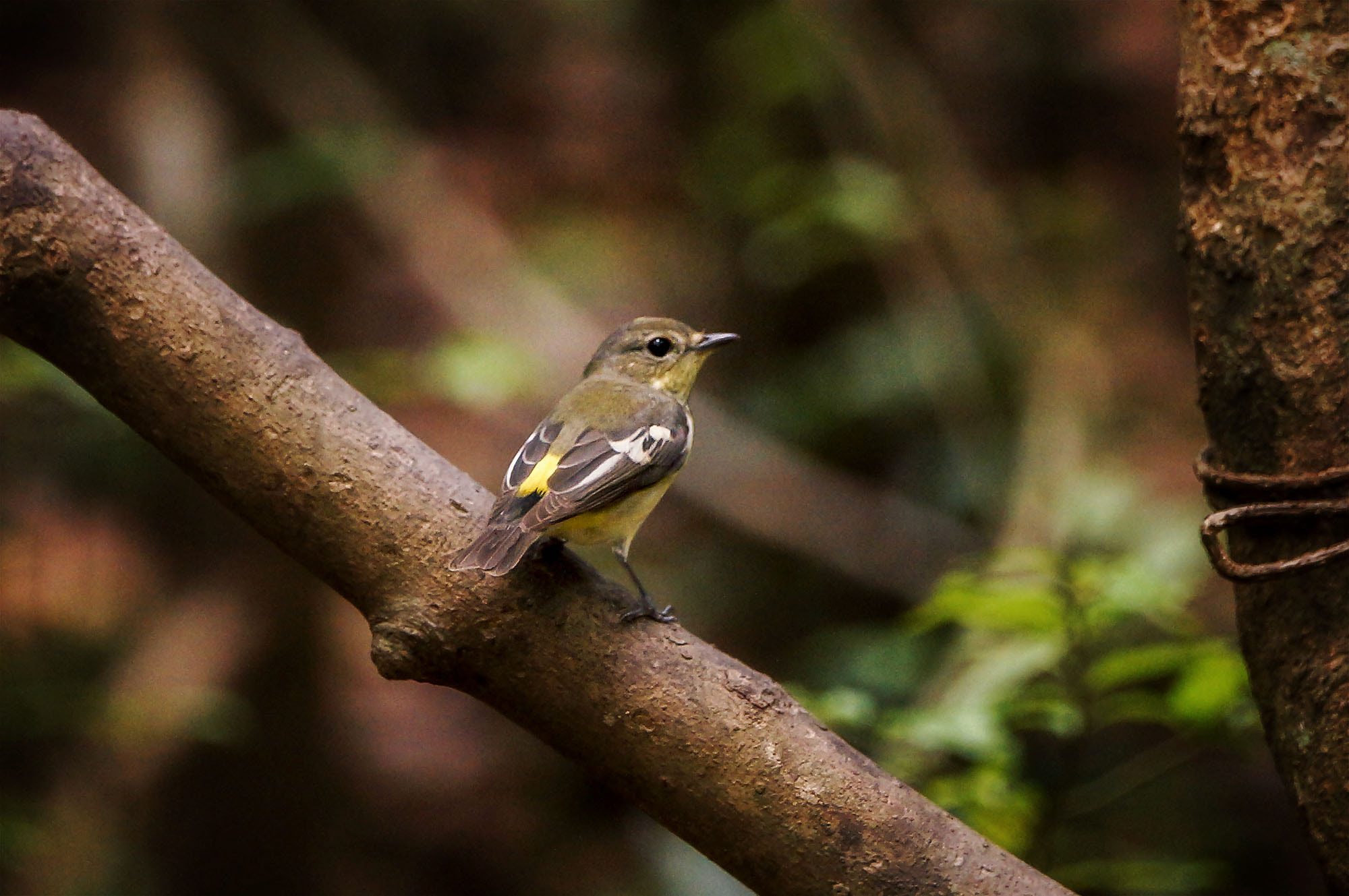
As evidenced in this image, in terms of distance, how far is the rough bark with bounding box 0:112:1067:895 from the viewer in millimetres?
1784

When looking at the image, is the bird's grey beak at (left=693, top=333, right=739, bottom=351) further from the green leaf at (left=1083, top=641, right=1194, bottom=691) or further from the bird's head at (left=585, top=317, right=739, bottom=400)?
the green leaf at (left=1083, top=641, right=1194, bottom=691)

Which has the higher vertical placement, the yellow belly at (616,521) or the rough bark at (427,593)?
the yellow belly at (616,521)

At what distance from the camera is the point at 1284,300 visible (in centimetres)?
177

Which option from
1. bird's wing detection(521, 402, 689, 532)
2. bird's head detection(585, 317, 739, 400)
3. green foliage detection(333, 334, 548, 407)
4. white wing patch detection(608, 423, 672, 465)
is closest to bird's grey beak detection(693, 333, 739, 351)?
bird's head detection(585, 317, 739, 400)

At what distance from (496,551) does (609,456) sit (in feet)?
2.71

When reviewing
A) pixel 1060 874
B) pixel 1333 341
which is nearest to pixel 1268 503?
pixel 1333 341

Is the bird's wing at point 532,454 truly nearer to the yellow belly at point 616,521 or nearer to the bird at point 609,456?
the bird at point 609,456

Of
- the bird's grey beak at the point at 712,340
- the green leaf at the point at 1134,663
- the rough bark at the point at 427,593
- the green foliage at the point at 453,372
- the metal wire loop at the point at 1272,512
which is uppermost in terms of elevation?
the bird's grey beak at the point at 712,340

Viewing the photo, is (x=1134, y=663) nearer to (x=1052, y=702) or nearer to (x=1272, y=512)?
(x=1052, y=702)

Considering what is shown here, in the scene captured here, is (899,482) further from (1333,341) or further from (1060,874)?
(1333,341)

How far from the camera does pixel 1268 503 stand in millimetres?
1786

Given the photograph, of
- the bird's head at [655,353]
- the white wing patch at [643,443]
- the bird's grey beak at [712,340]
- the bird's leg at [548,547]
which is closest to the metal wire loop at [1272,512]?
the bird's leg at [548,547]

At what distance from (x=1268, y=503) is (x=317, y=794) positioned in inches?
143

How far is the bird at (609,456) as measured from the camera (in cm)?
198
